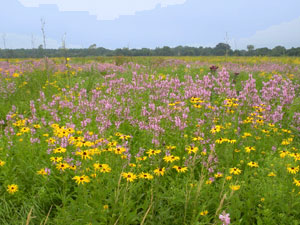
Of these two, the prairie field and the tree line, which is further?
the tree line

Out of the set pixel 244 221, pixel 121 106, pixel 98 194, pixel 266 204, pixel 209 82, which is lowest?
pixel 244 221

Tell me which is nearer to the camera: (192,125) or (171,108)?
(171,108)

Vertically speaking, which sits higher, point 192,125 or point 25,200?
point 192,125

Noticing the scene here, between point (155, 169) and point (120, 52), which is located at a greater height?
point (120, 52)

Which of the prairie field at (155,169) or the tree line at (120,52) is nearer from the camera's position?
the prairie field at (155,169)

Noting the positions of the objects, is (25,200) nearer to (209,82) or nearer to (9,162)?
(9,162)

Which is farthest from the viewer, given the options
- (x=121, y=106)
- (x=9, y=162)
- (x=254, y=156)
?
(x=121, y=106)

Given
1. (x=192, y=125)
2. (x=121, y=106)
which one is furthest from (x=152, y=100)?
(x=192, y=125)

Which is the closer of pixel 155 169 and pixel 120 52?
pixel 155 169

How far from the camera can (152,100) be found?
5.62 meters

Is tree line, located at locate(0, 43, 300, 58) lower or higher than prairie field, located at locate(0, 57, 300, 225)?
higher

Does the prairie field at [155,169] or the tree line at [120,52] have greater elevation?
the tree line at [120,52]

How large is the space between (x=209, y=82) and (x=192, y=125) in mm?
1189

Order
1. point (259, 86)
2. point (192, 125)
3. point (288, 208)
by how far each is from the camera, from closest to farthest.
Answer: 1. point (288, 208)
2. point (192, 125)
3. point (259, 86)
